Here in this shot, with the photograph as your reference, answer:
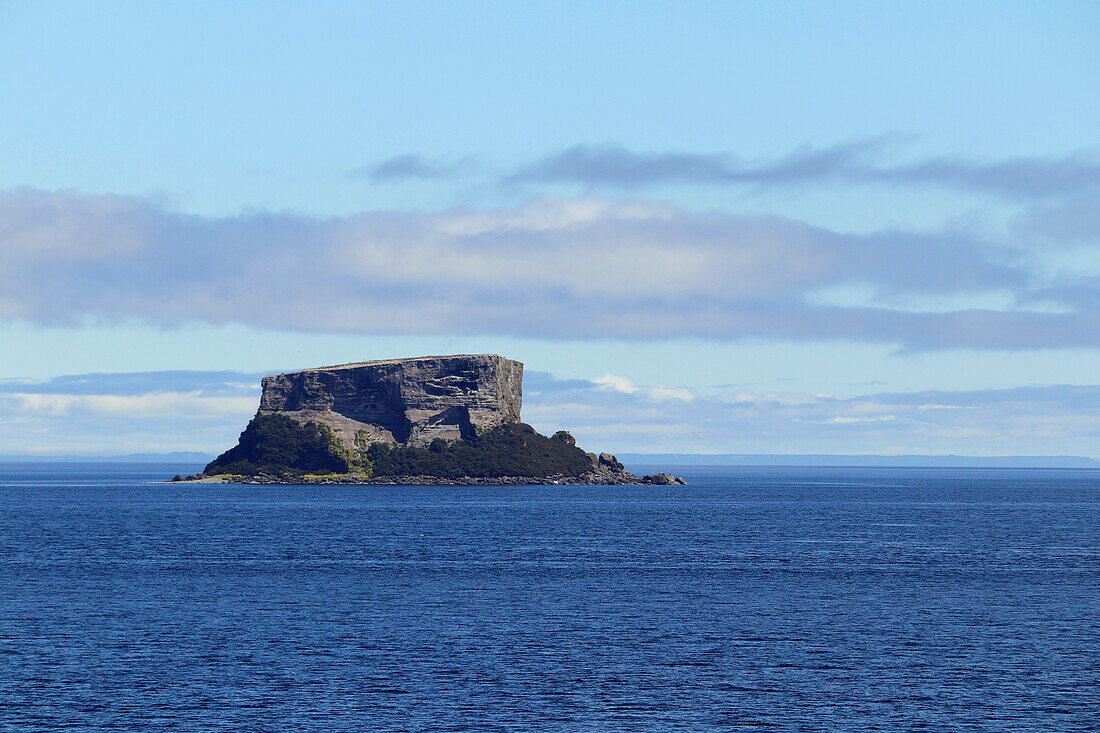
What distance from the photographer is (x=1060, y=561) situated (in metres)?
100

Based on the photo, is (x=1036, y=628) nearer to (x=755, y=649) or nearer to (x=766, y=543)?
(x=755, y=649)

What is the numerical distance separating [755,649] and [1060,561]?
5645cm

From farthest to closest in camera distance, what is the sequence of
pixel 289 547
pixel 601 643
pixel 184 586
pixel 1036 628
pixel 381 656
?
pixel 289 547 < pixel 184 586 < pixel 1036 628 < pixel 601 643 < pixel 381 656

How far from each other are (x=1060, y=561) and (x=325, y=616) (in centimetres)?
6781

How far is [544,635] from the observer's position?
195ft

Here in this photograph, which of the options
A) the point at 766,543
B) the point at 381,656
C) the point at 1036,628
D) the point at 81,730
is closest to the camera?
the point at 81,730

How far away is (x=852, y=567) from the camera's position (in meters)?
93.9

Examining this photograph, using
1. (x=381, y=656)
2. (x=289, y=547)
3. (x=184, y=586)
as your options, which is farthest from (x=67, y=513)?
(x=381, y=656)

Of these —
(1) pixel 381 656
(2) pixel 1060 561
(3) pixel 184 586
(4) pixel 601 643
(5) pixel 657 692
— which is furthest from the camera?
(2) pixel 1060 561

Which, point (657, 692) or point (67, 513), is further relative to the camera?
point (67, 513)

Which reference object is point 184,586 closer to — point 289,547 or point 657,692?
point 289,547

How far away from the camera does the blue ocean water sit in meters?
44.2

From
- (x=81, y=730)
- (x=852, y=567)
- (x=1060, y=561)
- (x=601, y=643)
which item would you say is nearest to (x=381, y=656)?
(x=601, y=643)

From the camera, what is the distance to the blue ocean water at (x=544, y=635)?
145ft
